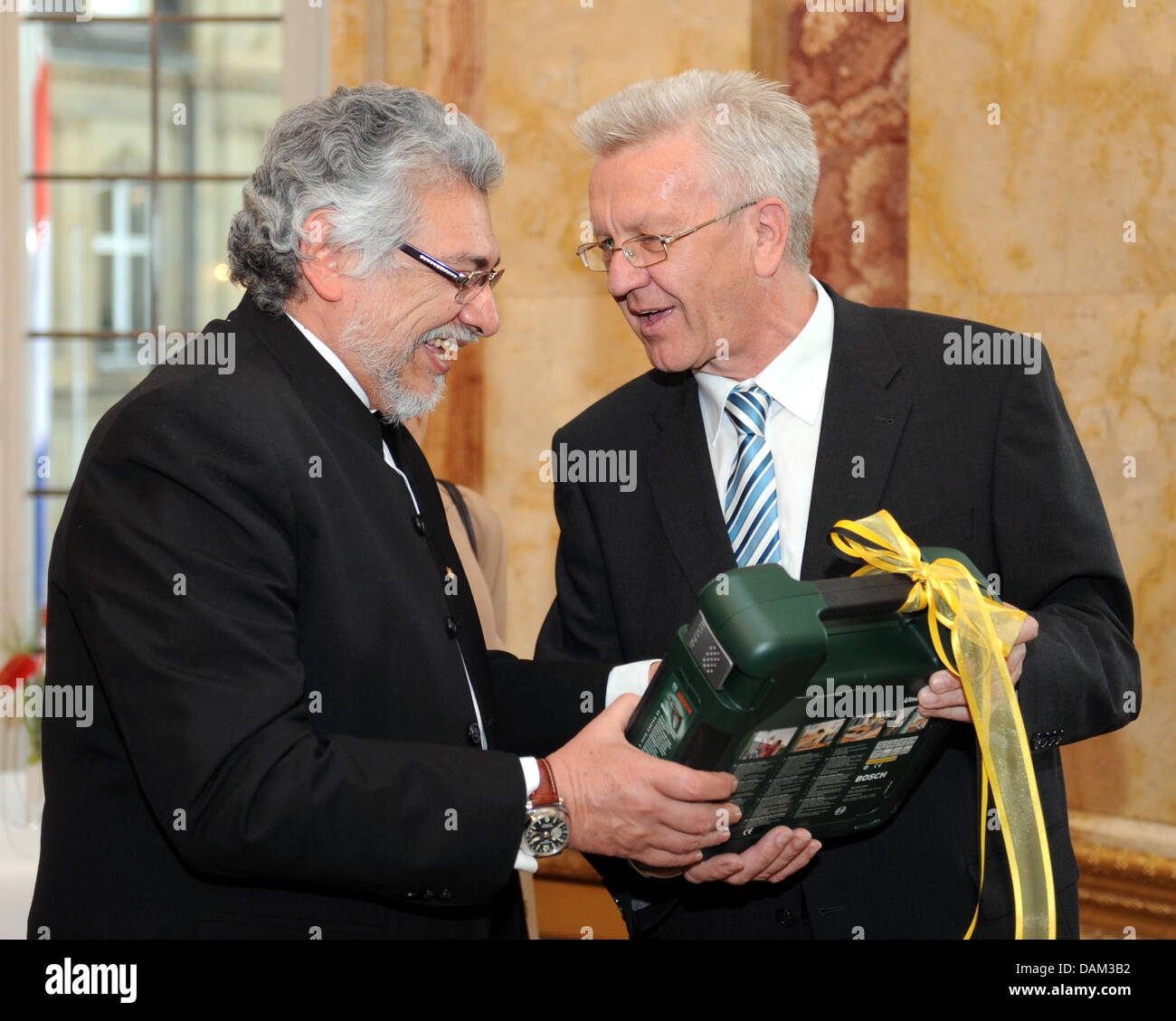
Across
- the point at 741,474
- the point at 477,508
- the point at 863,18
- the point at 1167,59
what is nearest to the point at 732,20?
the point at 863,18

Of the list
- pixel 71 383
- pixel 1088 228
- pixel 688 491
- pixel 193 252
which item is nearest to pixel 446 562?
pixel 688 491

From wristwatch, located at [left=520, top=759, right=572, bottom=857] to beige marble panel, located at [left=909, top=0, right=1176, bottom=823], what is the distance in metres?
2.36

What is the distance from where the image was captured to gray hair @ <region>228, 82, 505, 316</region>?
1.96 metres

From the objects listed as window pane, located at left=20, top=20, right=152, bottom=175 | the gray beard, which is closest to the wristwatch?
the gray beard

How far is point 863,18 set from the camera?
3.83m

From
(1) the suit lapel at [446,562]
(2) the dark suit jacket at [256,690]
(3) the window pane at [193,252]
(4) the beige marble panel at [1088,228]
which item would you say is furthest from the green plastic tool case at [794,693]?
(3) the window pane at [193,252]

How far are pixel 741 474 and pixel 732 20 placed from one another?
89.9 inches

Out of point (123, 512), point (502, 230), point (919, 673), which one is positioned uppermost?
point (502, 230)

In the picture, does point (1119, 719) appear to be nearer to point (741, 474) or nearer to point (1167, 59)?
point (741, 474)

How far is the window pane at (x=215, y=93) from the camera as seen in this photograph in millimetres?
5004

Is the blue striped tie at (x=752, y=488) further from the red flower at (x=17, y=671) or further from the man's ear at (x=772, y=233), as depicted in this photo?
the red flower at (x=17, y=671)

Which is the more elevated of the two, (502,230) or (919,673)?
(502,230)

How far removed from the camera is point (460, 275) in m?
2.05

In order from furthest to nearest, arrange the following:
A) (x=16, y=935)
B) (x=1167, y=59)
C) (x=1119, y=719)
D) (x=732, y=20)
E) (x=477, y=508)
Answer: (x=732, y=20)
(x=477, y=508)
(x=1167, y=59)
(x=16, y=935)
(x=1119, y=719)
